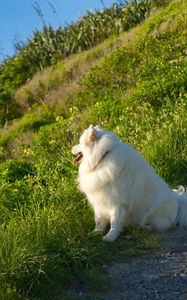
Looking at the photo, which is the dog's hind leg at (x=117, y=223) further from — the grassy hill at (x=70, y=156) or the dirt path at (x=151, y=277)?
the dirt path at (x=151, y=277)

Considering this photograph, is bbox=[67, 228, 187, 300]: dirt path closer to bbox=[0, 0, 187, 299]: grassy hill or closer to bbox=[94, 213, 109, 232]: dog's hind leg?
bbox=[0, 0, 187, 299]: grassy hill

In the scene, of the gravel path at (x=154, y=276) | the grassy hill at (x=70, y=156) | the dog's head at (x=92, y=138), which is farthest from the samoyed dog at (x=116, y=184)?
the gravel path at (x=154, y=276)

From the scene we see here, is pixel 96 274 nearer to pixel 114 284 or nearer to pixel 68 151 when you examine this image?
pixel 114 284

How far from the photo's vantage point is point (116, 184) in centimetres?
669

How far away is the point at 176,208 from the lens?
7203 millimetres

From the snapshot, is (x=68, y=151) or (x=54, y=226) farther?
(x=68, y=151)

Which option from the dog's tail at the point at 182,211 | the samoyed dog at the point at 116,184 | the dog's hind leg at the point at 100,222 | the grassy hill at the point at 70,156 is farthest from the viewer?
the dog's tail at the point at 182,211

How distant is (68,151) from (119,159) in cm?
296

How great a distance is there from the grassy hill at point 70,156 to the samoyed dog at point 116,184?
23 centimetres

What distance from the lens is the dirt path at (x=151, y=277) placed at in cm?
530

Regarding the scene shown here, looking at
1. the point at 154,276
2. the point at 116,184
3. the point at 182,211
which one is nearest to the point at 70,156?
the point at 182,211

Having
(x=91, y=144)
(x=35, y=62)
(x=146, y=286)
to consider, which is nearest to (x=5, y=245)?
(x=146, y=286)

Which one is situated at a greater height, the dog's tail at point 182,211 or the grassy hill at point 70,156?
the grassy hill at point 70,156

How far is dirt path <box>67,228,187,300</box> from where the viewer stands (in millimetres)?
5305
